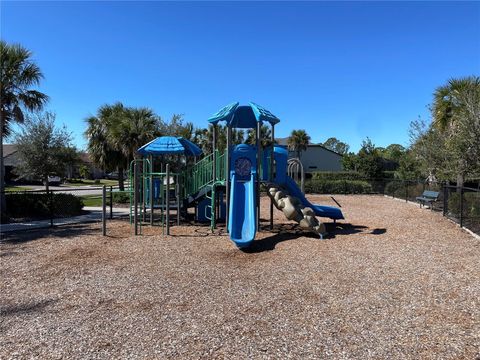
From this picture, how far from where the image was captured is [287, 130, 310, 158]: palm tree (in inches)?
1844

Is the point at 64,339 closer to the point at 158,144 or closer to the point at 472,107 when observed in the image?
the point at 158,144

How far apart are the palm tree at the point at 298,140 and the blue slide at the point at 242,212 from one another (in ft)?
121

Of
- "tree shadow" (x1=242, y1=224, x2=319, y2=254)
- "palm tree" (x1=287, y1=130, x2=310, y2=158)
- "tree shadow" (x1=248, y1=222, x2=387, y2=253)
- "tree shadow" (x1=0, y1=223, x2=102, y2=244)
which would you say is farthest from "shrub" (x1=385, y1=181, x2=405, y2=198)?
"palm tree" (x1=287, y1=130, x2=310, y2=158)

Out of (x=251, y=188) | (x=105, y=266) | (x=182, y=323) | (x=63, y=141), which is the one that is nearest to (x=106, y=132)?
(x=63, y=141)

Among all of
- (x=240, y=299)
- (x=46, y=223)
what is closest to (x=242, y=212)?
(x=240, y=299)

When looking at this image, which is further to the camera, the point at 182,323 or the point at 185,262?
the point at 185,262

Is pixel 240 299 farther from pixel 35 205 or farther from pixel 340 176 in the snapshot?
pixel 340 176

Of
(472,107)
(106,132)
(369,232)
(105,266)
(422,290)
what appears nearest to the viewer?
(422,290)

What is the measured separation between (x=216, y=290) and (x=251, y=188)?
4527 millimetres

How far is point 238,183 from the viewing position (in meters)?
10.4

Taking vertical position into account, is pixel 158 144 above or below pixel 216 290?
above

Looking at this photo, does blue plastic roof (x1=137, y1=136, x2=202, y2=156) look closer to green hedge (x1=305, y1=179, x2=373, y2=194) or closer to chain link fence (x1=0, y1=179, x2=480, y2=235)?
chain link fence (x1=0, y1=179, x2=480, y2=235)

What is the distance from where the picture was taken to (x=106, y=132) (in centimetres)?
2289

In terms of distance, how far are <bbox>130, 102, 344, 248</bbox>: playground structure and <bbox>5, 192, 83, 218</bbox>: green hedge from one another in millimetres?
3826
